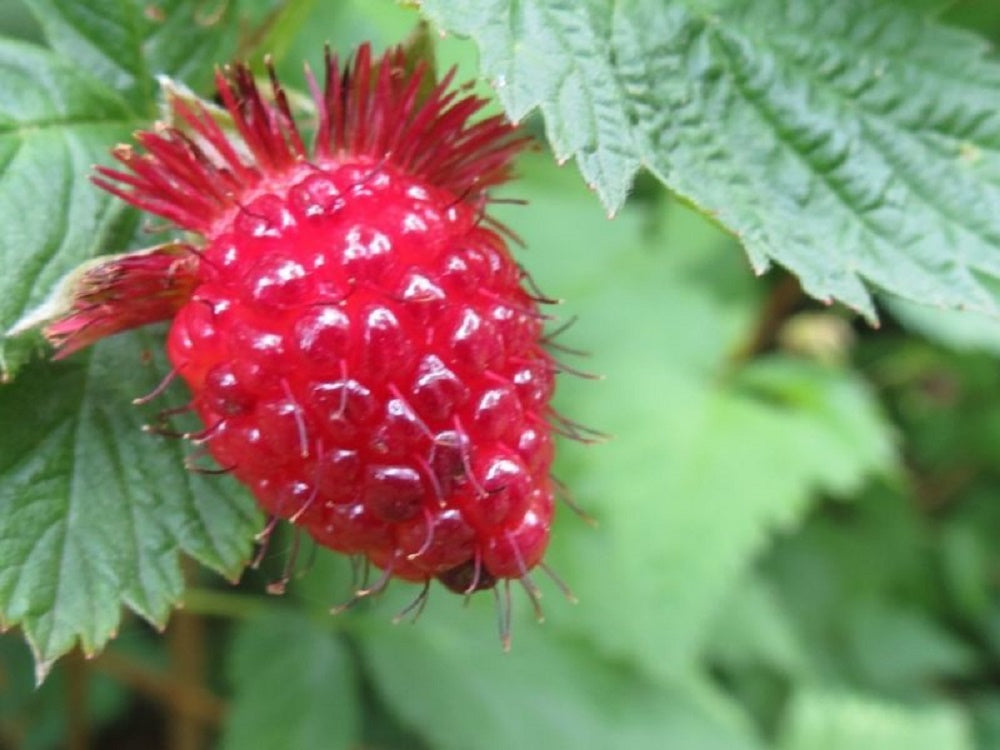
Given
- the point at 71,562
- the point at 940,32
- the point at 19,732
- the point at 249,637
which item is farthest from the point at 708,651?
the point at 71,562

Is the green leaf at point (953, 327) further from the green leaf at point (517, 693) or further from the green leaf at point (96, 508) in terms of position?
the green leaf at point (96, 508)

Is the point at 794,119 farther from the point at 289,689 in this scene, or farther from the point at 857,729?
the point at 857,729

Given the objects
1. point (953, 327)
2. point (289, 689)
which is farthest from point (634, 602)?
point (953, 327)

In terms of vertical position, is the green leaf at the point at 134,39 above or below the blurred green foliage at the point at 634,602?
above

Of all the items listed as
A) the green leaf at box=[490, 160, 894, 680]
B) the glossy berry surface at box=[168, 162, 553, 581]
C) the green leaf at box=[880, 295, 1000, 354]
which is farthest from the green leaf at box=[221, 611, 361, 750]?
the green leaf at box=[880, 295, 1000, 354]

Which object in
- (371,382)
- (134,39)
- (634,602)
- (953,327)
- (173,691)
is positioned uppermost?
(134,39)

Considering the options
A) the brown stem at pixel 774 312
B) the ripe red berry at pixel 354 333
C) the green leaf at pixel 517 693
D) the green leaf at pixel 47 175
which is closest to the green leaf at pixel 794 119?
the ripe red berry at pixel 354 333
